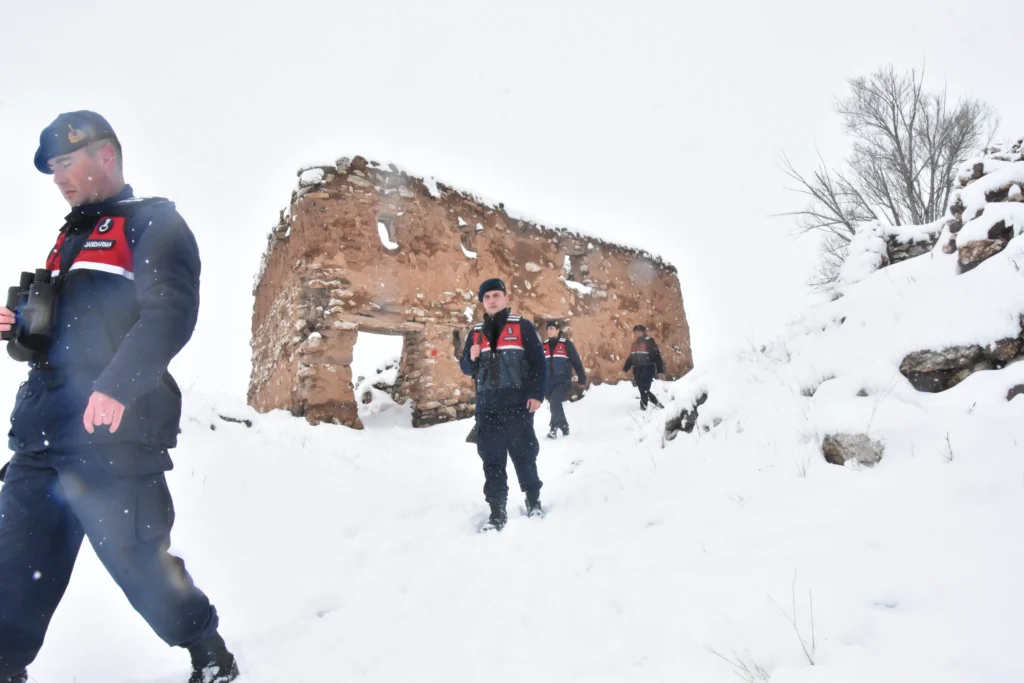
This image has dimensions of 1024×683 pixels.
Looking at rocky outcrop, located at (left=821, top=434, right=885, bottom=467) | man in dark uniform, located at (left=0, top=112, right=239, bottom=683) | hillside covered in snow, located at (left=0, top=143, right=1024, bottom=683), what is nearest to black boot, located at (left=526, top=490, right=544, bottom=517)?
hillside covered in snow, located at (left=0, top=143, right=1024, bottom=683)

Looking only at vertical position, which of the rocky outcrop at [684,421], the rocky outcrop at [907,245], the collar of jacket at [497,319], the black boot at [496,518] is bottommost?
the black boot at [496,518]

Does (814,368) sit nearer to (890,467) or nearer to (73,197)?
(890,467)

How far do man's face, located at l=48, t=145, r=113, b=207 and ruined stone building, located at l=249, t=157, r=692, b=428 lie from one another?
5287mm

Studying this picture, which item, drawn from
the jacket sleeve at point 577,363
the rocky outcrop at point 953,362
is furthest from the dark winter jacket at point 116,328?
the jacket sleeve at point 577,363

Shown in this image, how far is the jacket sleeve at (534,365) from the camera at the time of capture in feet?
12.7

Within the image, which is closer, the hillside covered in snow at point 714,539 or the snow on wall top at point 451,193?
the hillside covered in snow at point 714,539

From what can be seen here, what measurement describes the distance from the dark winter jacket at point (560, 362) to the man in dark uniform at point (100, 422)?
557 centimetres

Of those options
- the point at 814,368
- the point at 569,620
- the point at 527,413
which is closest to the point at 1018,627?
the point at 569,620

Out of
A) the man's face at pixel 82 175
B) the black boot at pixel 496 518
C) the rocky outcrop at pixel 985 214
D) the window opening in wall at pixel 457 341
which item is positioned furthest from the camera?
the window opening in wall at pixel 457 341

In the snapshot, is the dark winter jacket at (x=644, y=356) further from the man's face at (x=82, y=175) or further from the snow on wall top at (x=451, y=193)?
the man's face at (x=82, y=175)

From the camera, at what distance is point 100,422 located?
1648 millimetres

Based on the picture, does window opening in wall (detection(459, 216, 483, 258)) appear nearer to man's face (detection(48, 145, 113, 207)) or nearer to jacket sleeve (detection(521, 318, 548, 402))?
jacket sleeve (detection(521, 318, 548, 402))

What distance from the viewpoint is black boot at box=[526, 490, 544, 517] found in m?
3.63

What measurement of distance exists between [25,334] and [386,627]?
177cm
